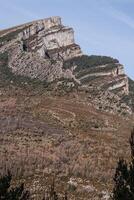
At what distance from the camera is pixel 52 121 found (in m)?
114

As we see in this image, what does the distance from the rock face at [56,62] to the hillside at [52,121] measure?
23 centimetres

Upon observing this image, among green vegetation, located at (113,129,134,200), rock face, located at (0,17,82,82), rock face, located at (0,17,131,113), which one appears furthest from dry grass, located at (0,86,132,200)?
green vegetation, located at (113,129,134,200)

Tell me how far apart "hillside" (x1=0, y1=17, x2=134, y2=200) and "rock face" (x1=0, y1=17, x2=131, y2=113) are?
234 mm

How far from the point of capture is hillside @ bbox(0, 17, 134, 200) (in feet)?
262

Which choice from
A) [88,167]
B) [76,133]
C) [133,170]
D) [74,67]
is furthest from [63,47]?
[133,170]

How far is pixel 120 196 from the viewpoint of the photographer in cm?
3250

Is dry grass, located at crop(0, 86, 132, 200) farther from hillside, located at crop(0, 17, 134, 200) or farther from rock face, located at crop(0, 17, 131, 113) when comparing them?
rock face, located at crop(0, 17, 131, 113)

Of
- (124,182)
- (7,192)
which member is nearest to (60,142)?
(7,192)

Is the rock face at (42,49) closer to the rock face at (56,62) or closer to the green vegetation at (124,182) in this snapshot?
the rock face at (56,62)

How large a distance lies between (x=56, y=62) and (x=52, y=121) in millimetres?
33922

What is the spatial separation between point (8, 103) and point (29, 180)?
44861mm

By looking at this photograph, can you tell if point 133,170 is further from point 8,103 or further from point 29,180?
point 8,103

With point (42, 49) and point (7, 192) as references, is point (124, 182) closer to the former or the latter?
point (7, 192)

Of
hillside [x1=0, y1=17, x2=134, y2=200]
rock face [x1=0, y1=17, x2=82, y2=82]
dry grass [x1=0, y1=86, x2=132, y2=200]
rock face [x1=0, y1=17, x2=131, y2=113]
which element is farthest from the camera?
rock face [x1=0, y1=17, x2=82, y2=82]
